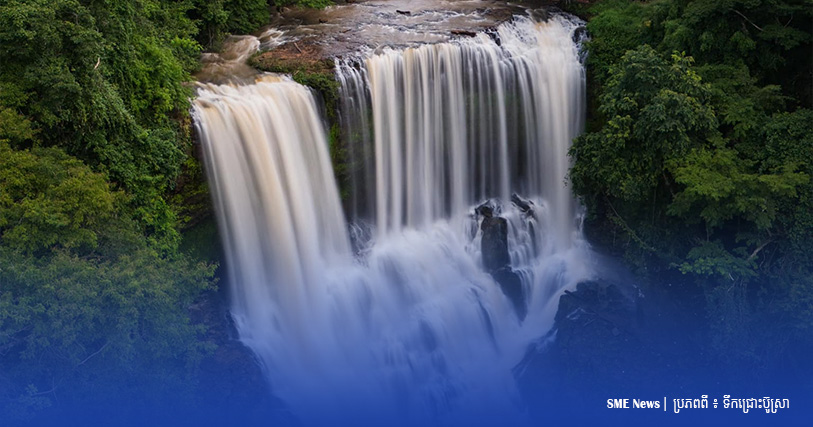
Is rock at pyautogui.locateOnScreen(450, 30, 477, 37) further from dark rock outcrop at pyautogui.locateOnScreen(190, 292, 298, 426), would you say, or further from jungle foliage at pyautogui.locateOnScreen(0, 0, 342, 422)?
dark rock outcrop at pyautogui.locateOnScreen(190, 292, 298, 426)

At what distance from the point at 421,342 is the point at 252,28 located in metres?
11.4

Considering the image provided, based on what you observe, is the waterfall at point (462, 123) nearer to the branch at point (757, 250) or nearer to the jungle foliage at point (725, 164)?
the jungle foliage at point (725, 164)

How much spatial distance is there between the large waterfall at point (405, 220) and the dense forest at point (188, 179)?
3.56 feet

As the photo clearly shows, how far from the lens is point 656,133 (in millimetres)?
17109

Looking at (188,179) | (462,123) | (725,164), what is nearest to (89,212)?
(188,179)

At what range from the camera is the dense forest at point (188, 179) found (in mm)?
12570

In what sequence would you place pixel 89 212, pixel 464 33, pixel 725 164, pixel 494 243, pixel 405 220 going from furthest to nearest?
pixel 464 33, pixel 494 243, pixel 405 220, pixel 725 164, pixel 89 212

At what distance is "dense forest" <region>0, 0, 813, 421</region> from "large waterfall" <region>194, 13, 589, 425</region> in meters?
1.08

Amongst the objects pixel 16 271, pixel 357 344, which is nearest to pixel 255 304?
pixel 357 344

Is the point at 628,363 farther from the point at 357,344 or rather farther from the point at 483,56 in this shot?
the point at 483,56

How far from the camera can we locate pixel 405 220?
66.6 feet

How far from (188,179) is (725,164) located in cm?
1238

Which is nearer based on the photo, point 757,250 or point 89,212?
point 89,212

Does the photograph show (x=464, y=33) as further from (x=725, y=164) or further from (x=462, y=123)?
(x=725, y=164)
